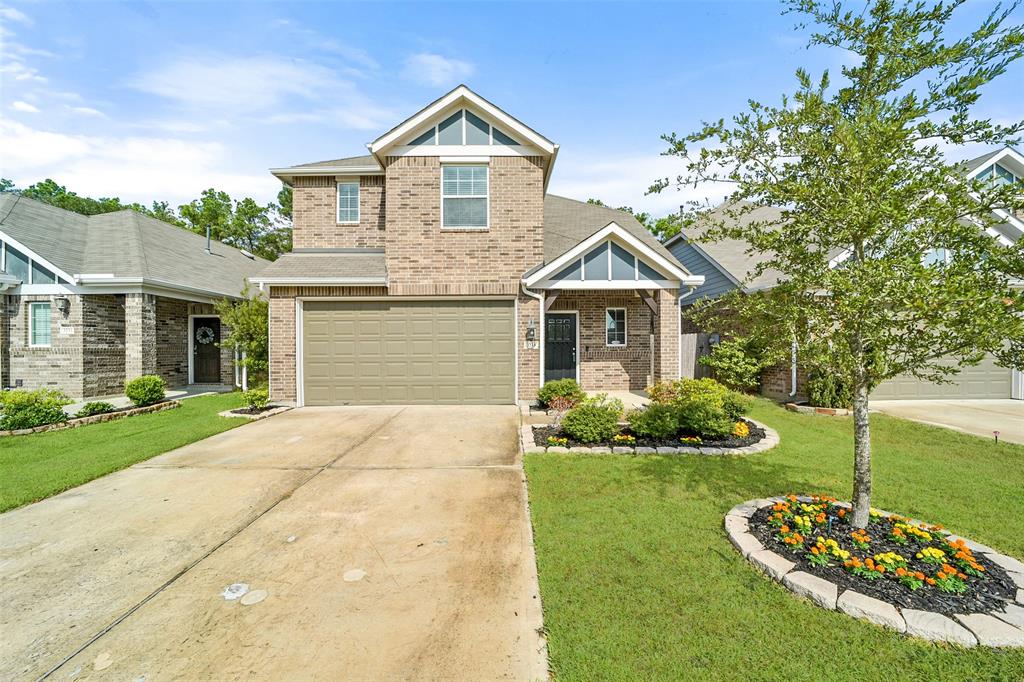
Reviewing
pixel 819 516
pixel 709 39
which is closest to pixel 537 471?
pixel 819 516

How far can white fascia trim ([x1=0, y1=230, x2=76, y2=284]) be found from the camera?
11.5 meters

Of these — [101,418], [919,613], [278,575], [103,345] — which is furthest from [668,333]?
[103,345]

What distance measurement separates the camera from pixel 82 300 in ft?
38.9

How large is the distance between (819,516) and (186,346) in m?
17.5

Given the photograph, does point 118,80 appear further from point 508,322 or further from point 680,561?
point 680,561

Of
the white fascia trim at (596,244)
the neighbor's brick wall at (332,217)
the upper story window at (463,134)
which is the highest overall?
the upper story window at (463,134)

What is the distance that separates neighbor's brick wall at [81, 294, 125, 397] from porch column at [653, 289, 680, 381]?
15.6 meters

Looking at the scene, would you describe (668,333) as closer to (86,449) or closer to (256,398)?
(256,398)

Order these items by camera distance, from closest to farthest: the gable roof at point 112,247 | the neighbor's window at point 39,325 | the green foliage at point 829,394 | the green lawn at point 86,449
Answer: the green lawn at point 86,449 → the green foliage at point 829,394 → the gable roof at point 112,247 → the neighbor's window at point 39,325

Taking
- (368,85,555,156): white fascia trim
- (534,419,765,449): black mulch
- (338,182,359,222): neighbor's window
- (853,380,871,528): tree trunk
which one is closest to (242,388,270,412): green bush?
(338,182,359,222): neighbor's window

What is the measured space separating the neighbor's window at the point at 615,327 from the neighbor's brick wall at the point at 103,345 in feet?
48.1

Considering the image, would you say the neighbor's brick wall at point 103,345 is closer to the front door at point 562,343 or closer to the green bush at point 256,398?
the green bush at point 256,398

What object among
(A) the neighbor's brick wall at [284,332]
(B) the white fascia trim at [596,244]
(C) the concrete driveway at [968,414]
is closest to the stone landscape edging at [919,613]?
(C) the concrete driveway at [968,414]

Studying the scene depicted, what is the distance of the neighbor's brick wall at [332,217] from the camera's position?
1170cm
